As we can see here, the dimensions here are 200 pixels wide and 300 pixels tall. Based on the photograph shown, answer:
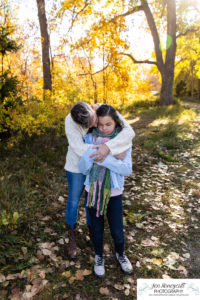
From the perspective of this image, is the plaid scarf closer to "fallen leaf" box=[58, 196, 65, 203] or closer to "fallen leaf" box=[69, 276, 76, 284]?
"fallen leaf" box=[69, 276, 76, 284]

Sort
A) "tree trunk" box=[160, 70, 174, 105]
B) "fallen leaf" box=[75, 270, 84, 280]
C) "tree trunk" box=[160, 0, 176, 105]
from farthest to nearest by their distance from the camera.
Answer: "tree trunk" box=[160, 70, 174, 105] < "tree trunk" box=[160, 0, 176, 105] < "fallen leaf" box=[75, 270, 84, 280]

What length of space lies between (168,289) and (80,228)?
56.5 inches

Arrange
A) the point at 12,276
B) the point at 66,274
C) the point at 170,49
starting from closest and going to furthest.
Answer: the point at 12,276
the point at 66,274
the point at 170,49

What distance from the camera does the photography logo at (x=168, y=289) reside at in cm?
239

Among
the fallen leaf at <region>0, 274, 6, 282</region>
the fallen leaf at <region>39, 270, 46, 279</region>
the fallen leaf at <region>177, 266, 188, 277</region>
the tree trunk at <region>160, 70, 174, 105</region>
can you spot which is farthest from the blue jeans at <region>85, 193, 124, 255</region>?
the tree trunk at <region>160, 70, 174, 105</region>

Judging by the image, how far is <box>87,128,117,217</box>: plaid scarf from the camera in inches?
86.3

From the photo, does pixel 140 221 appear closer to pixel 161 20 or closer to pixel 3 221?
pixel 3 221

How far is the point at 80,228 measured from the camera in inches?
134

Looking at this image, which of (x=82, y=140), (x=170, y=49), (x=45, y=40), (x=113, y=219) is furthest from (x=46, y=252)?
(x=170, y=49)

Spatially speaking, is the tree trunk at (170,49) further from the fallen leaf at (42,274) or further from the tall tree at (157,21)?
the fallen leaf at (42,274)

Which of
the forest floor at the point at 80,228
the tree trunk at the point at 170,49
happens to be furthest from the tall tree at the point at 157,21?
the forest floor at the point at 80,228

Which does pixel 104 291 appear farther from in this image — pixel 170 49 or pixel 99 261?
pixel 170 49

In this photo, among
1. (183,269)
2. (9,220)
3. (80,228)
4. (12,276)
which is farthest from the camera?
(80,228)

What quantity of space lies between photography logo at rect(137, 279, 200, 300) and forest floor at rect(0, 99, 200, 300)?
7 cm
